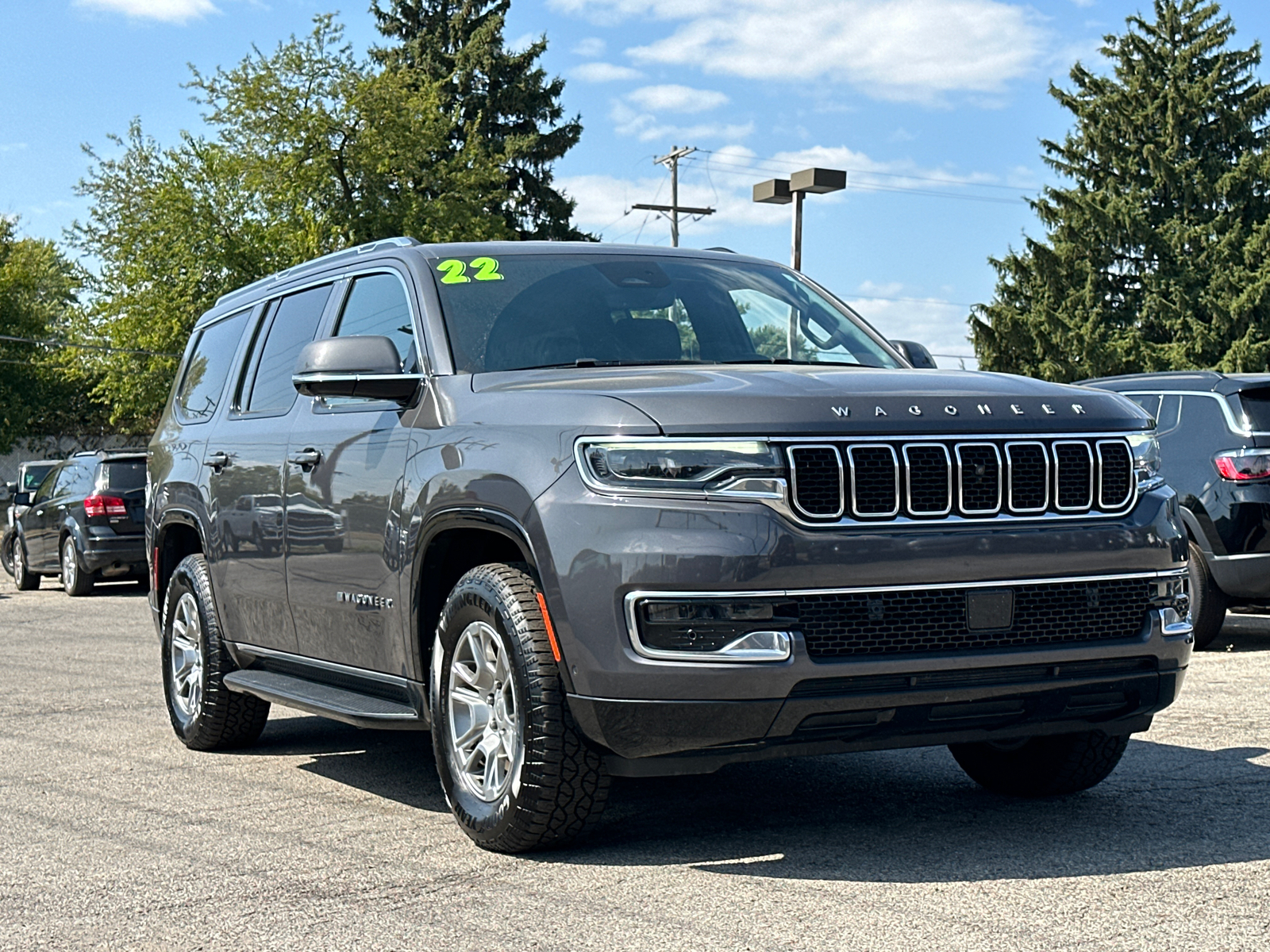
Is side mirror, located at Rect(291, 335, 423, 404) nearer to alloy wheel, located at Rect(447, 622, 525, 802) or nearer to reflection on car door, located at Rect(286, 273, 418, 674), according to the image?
reflection on car door, located at Rect(286, 273, 418, 674)

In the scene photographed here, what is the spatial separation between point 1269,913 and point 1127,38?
164ft

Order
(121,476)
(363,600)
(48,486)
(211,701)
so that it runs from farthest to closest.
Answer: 1. (48,486)
2. (121,476)
3. (211,701)
4. (363,600)

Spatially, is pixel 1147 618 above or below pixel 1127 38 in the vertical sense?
below

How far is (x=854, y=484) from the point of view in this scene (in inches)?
174

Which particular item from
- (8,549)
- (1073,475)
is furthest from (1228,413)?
(8,549)

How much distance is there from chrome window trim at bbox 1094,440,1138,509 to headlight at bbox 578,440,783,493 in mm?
1086

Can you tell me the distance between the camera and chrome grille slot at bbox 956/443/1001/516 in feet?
14.9

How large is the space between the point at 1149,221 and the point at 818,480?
47743 millimetres

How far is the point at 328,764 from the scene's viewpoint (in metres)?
6.84

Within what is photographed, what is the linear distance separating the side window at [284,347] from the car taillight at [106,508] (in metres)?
12.2

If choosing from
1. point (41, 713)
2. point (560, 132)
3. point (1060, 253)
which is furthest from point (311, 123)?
point (41, 713)

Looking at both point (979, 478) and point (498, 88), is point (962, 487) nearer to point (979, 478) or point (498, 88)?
point (979, 478)

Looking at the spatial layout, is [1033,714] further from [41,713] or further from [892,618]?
[41,713]

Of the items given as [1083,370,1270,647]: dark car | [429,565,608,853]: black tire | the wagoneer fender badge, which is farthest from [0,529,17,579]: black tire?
[429,565,608,853]: black tire
